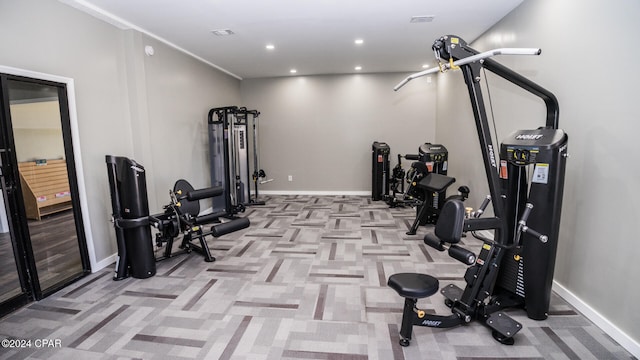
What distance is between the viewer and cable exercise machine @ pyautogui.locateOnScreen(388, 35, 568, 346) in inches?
75.2

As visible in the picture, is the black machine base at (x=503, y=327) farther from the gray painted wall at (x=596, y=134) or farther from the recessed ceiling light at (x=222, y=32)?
the recessed ceiling light at (x=222, y=32)

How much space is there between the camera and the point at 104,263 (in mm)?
3363

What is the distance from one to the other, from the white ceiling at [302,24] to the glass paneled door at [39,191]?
127cm

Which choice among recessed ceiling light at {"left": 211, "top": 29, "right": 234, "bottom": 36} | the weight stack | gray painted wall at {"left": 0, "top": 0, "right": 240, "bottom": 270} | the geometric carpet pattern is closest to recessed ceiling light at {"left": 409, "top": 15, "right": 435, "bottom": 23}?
recessed ceiling light at {"left": 211, "top": 29, "right": 234, "bottom": 36}

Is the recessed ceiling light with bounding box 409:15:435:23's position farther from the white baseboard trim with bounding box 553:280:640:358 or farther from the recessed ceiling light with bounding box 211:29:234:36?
the white baseboard trim with bounding box 553:280:640:358

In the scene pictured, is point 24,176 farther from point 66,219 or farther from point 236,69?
point 236,69

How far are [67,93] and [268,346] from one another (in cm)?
305

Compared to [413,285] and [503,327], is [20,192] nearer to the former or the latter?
[413,285]

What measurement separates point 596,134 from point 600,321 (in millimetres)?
1368

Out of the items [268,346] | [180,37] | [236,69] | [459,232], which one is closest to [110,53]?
[180,37]

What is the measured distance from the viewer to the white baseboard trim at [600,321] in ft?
6.31

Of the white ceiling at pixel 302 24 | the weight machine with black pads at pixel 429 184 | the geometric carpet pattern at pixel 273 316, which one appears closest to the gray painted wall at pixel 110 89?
the white ceiling at pixel 302 24

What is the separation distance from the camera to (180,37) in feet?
13.3

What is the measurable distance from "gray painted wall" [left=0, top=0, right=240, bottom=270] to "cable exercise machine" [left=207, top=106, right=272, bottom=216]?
0.40 m
